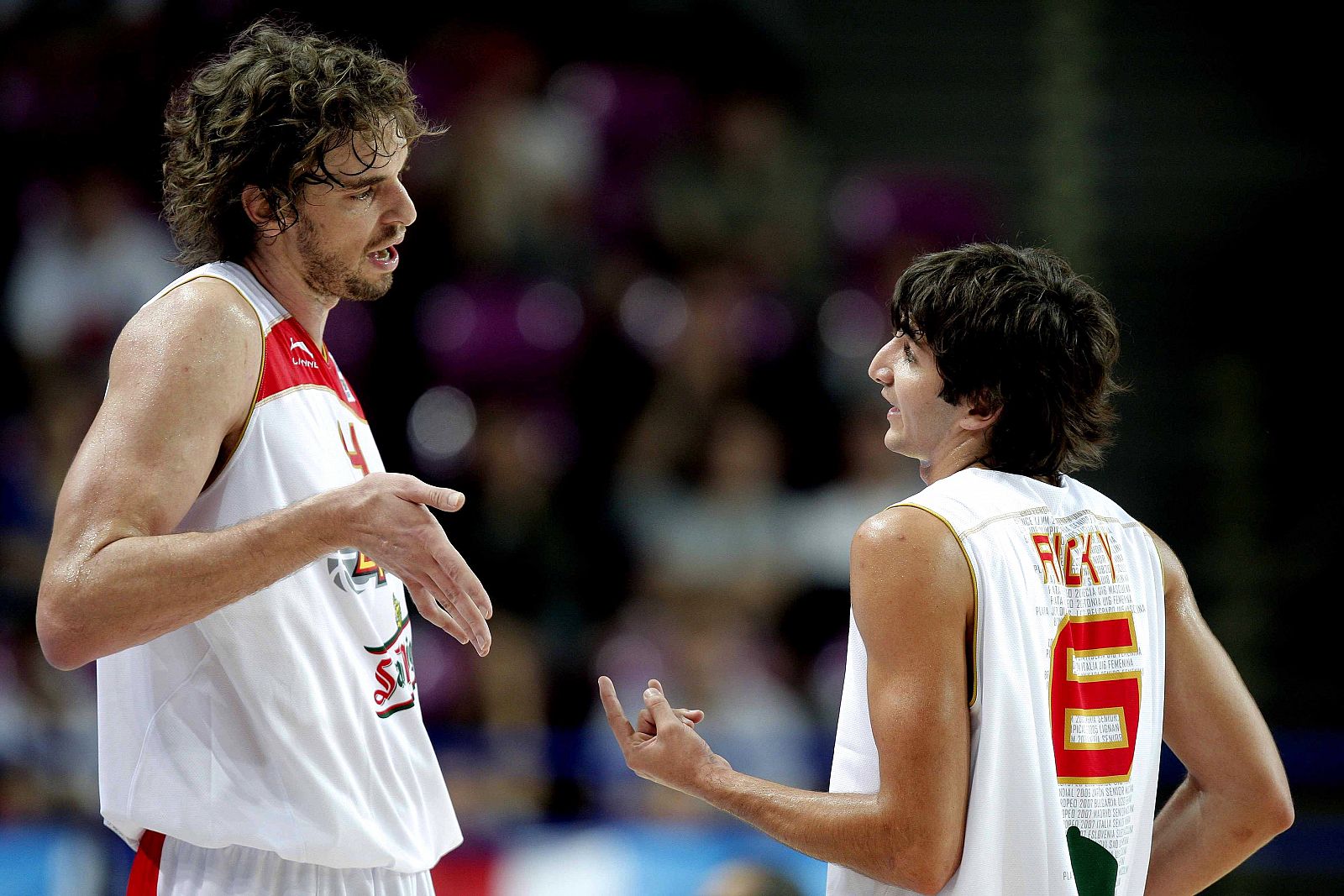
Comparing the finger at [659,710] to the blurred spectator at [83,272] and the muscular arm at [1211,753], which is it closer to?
the muscular arm at [1211,753]

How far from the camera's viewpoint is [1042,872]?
252cm

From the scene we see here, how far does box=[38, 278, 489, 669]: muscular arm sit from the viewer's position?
250 centimetres

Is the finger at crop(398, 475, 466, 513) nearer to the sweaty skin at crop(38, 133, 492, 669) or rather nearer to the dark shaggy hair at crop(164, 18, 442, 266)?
the sweaty skin at crop(38, 133, 492, 669)

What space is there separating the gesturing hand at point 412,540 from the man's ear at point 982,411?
0.99 metres

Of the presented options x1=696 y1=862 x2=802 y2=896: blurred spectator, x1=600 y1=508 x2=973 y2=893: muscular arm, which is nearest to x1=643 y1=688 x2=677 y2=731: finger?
x1=600 y1=508 x2=973 y2=893: muscular arm

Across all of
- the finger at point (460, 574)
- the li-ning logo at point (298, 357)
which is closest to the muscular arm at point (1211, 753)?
the finger at point (460, 574)

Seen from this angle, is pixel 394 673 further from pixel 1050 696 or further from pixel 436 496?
pixel 1050 696

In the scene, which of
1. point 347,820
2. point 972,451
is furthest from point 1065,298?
point 347,820

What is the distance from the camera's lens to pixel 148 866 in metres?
2.84

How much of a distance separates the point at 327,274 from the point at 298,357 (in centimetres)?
23

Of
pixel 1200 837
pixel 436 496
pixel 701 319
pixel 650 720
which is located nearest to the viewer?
pixel 436 496

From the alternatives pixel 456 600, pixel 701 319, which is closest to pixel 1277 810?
pixel 456 600

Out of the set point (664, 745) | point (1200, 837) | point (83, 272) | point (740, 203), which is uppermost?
point (740, 203)

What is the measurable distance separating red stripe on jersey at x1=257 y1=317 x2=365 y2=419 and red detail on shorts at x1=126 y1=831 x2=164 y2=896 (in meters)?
0.90
